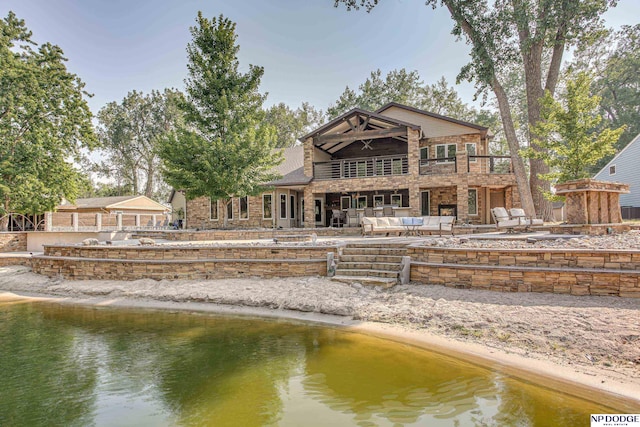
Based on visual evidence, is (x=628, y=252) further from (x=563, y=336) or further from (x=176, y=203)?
(x=176, y=203)

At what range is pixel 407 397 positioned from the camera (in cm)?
387

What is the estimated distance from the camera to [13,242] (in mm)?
15578

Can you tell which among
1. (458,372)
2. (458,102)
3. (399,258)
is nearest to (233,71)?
(399,258)

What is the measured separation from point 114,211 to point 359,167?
20.2m

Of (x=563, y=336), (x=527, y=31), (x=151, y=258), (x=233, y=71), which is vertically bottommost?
(x=563, y=336)

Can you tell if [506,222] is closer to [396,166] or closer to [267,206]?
[396,166]

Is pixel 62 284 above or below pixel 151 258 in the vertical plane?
below

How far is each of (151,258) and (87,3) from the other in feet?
36.2

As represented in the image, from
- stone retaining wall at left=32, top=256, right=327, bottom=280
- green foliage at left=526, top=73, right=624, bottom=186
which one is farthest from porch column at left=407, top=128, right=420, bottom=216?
stone retaining wall at left=32, top=256, right=327, bottom=280

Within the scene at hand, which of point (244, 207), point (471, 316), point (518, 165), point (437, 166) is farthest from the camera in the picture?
point (244, 207)

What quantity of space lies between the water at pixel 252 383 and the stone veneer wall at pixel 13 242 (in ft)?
40.0

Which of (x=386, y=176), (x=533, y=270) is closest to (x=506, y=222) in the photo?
(x=533, y=270)

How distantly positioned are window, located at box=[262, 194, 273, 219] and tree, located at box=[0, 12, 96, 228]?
993 cm

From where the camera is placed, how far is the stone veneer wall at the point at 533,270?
5.79m
